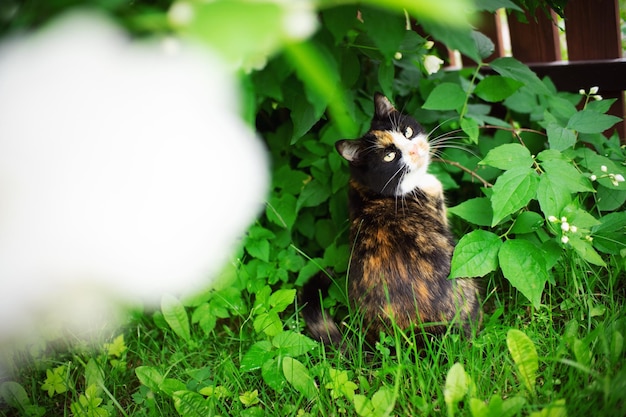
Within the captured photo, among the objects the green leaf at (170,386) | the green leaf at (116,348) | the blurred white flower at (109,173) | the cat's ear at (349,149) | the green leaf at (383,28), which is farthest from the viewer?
the green leaf at (116,348)

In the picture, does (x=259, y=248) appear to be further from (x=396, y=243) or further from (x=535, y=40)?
(x=535, y=40)

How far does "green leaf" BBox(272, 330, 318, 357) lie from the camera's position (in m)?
1.71

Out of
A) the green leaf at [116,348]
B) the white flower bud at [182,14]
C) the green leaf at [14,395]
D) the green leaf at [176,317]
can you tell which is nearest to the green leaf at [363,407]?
the green leaf at [176,317]

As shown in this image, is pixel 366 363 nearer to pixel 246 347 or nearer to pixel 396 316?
pixel 396 316

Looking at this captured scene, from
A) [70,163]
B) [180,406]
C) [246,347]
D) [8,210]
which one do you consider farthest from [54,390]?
[70,163]

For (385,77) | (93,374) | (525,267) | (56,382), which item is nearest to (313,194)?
(385,77)

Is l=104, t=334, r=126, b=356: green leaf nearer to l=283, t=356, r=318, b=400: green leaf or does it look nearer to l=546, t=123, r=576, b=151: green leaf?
l=283, t=356, r=318, b=400: green leaf

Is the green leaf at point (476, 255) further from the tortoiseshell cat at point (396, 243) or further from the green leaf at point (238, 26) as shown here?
the green leaf at point (238, 26)

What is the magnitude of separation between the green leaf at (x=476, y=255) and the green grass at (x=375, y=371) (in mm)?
235

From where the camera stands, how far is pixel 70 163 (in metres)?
1.26

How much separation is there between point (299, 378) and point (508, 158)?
1.11m

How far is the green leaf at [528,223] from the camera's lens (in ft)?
5.70

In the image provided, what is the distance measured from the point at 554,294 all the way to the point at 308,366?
1.05 meters

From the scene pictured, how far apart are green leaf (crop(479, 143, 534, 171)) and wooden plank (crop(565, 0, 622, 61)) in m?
1.01
